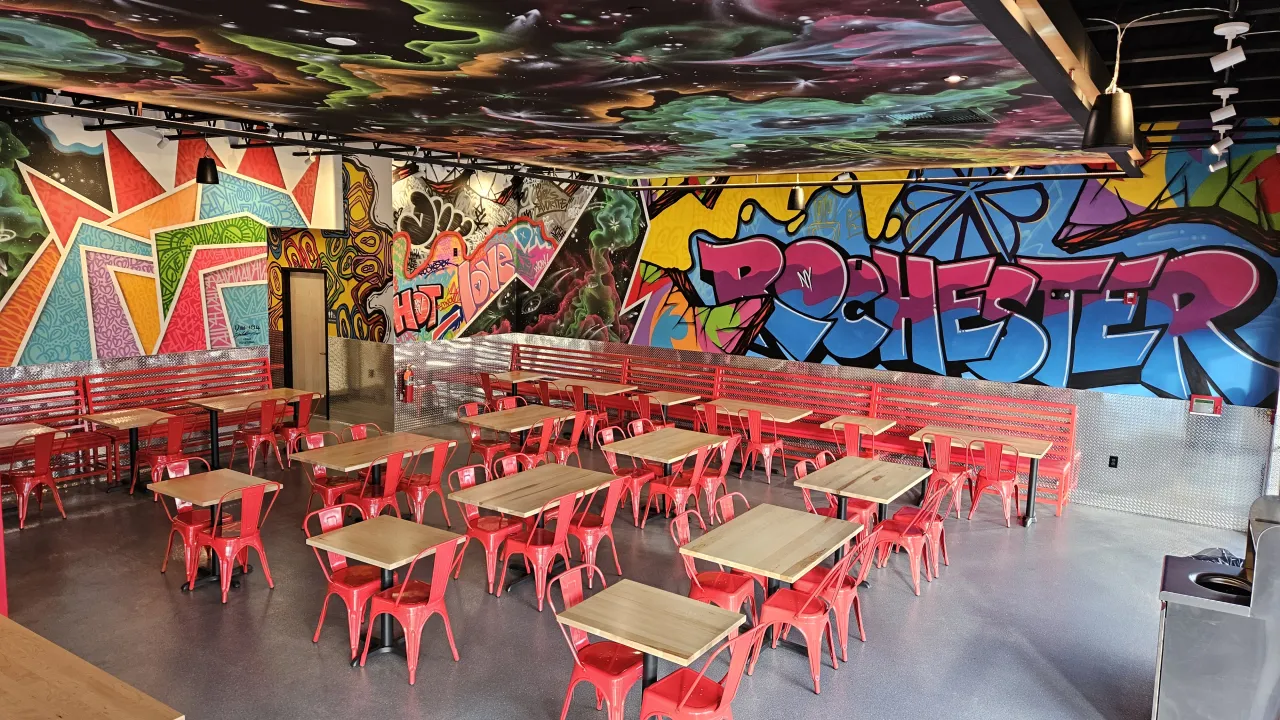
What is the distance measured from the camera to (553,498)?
20.2 ft

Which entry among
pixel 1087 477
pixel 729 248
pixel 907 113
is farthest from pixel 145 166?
pixel 1087 477

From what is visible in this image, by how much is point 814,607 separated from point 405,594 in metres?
2.65

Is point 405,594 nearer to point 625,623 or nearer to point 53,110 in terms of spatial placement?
point 625,623

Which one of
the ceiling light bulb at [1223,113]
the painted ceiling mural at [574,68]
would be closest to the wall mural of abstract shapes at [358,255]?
the painted ceiling mural at [574,68]

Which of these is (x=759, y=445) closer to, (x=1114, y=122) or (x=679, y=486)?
(x=679, y=486)

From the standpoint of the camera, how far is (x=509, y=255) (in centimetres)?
1353

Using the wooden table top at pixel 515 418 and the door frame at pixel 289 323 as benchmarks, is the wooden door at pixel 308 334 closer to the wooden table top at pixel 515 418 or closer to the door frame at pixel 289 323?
the door frame at pixel 289 323

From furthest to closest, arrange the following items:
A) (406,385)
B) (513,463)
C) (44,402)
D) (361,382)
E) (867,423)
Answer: (361,382)
(406,385)
(867,423)
(44,402)
(513,463)

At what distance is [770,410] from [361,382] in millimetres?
6161

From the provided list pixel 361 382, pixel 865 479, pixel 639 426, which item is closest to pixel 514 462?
pixel 639 426

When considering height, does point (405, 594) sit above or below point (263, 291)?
below

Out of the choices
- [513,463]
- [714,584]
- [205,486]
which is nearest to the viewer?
[714,584]

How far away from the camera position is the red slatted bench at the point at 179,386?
9.20m

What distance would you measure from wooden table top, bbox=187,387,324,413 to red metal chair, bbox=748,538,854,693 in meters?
6.66
